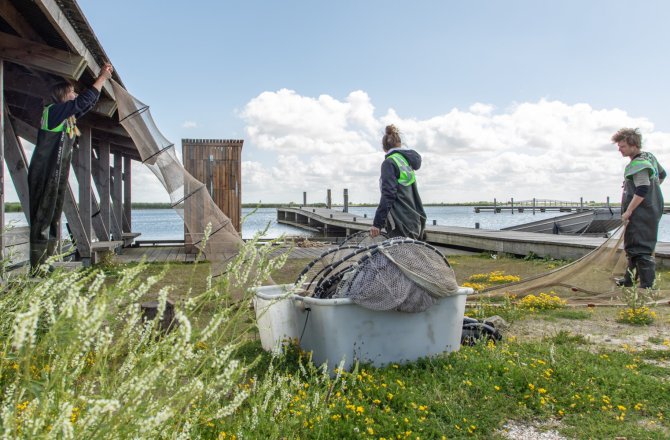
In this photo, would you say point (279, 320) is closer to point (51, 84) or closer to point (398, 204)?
point (398, 204)

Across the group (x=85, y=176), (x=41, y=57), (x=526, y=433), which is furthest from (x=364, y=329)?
(x=85, y=176)

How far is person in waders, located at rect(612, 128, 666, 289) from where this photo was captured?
23.4 ft

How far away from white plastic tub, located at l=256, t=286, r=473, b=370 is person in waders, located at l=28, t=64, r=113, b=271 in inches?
118

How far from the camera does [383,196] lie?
5.86m

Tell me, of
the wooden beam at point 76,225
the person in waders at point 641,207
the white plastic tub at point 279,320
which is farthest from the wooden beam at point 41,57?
the person in waders at point 641,207

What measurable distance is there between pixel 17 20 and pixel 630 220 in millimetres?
7625

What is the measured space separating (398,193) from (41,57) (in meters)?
4.10

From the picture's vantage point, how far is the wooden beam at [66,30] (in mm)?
4883

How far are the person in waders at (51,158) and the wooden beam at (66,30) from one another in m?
0.37

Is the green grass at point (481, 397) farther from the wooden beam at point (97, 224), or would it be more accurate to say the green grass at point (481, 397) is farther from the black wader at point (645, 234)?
the wooden beam at point (97, 224)

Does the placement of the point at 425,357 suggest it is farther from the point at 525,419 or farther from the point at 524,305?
the point at 524,305

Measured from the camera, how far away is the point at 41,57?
229 inches

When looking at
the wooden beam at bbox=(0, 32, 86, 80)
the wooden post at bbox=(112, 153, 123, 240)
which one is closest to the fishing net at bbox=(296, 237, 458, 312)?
the wooden beam at bbox=(0, 32, 86, 80)

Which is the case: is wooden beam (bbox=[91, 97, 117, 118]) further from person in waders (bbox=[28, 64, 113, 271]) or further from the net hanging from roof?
person in waders (bbox=[28, 64, 113, 271])
